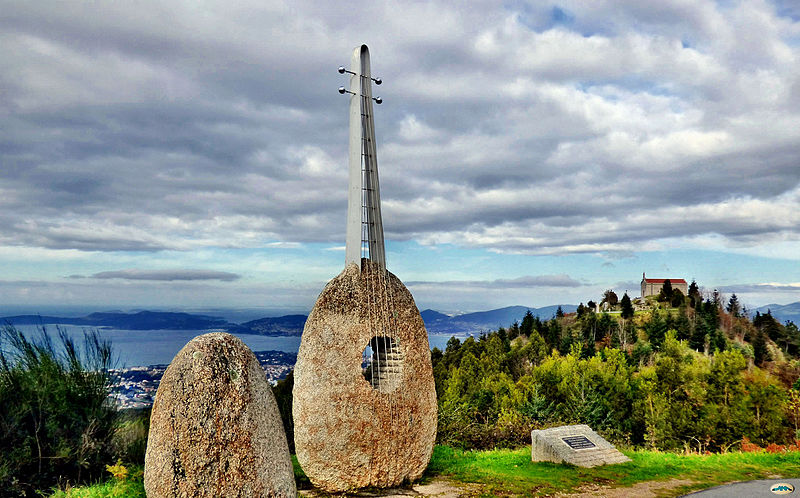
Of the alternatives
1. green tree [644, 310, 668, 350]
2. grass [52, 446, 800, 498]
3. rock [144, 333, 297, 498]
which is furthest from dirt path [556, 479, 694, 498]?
green tree [644, 310, 668, 350]

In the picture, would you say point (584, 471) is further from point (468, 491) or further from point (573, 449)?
point (468, 491)

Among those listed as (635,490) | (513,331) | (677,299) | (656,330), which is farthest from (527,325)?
(635,490)

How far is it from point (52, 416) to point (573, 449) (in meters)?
11.5

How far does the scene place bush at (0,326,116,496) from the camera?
930cm

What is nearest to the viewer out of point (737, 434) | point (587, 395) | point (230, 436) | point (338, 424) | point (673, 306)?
point (230, 436)

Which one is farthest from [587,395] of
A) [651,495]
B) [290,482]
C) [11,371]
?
[11,371]

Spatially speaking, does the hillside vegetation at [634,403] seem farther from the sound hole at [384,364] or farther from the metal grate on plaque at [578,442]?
the sound hole at [384,364]

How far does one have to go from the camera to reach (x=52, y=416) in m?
9.70

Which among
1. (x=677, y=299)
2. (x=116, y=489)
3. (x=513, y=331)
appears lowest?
(x=513, y=331)

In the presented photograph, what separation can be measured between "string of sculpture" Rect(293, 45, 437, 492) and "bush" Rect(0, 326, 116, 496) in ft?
12.6

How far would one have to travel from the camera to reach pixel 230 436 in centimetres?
643

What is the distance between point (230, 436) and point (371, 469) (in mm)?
4579

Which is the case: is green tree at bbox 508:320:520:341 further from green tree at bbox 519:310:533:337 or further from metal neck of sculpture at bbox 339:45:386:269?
metal neck of sculpture at bbox 339:45:386:269

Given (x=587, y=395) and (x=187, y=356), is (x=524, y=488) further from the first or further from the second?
(x=587, y=395)
